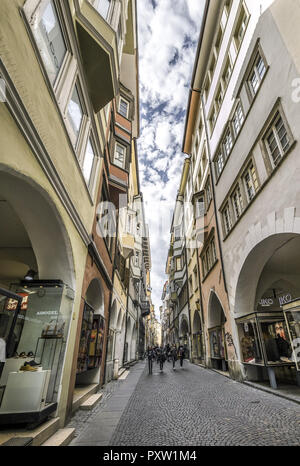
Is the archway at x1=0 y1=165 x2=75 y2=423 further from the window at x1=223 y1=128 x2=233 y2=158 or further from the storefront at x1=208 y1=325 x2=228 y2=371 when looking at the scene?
the window at x1=223 y1=128 x2=233 y2=158

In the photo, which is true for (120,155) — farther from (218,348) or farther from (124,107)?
(218,348)

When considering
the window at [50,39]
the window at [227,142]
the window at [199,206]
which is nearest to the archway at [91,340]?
the window at [50,39]

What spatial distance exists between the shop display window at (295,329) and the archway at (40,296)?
7.53 meters

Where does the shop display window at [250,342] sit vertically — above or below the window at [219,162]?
below

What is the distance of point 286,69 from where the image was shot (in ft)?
25.6

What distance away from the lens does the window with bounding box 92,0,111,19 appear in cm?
764

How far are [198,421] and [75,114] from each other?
8.88 m

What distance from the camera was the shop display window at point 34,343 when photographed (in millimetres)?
4211

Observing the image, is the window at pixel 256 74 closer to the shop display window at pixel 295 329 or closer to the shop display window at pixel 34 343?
the shop display window at pixel 295 329

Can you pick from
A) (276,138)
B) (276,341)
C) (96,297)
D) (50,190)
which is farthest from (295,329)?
(50,190)
